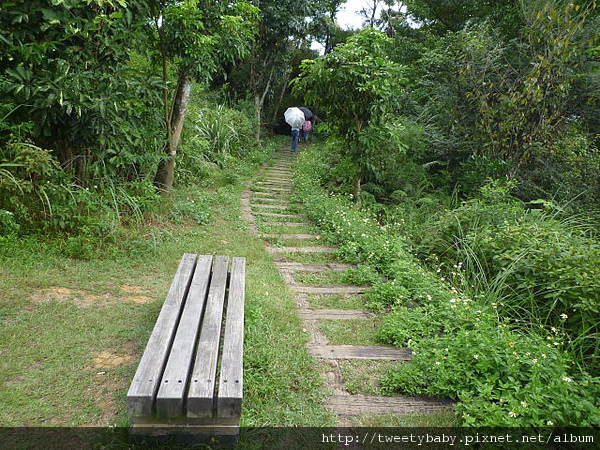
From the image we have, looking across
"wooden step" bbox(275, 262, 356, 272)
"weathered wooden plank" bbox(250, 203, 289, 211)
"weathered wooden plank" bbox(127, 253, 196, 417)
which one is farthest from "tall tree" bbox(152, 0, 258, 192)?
"weathered wooden plank" bbox(127, 253, 196, 417)

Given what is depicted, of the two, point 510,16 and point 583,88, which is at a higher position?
point 510,16

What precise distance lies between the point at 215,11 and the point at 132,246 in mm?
3703

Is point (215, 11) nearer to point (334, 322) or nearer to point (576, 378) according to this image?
point (334, 322)

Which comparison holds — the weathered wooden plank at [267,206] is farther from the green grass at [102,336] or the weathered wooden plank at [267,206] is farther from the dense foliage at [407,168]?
the green grass at [102,336]

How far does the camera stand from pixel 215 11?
19.4 feet

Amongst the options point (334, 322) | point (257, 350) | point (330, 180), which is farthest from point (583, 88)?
point (257, 350)

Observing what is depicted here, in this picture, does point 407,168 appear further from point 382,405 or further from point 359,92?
point 382,405

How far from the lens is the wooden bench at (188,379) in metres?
1.83

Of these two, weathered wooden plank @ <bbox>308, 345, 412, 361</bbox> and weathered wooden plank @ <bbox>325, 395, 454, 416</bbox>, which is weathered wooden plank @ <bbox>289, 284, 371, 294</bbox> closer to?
weathered wooden plank @ <bbox>308, 345, 412, 361</bbox>

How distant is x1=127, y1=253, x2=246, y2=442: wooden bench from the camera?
1831 millimetres

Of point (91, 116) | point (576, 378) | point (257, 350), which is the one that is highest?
point (91, 116)

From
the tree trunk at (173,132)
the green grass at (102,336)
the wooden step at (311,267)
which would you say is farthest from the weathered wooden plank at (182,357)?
the tree trunk at (173,132)

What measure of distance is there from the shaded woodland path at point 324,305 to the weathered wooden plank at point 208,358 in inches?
33.0

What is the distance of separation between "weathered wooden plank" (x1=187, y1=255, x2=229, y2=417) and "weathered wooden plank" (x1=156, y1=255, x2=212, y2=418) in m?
0.04
